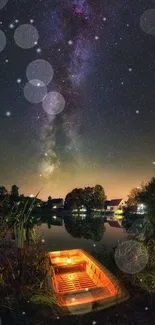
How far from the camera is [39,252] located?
9.46 m

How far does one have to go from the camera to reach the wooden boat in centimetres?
727

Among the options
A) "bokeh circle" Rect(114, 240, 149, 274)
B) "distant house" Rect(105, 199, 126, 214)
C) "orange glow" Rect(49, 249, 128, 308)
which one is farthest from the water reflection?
"distant house" Rect(105, 199, 126, 214)

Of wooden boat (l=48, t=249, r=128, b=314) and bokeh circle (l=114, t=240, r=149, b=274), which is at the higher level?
bokeh circle (l=114, t=240, r=149, b=274)

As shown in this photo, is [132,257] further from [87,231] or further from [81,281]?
[87,231]

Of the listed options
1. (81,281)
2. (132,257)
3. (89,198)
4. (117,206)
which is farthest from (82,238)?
(117,206)

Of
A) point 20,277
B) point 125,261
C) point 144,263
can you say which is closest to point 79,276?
point 125,261

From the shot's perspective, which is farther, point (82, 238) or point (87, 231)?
point (87, 231)

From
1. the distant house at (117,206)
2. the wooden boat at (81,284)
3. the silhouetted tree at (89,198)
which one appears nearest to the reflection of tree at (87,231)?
the wooden boat at (81,284)

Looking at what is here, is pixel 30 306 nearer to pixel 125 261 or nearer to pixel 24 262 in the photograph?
pixel 24 262

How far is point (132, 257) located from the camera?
10148 millimetres

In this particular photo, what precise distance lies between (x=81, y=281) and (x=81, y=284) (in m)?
0.30

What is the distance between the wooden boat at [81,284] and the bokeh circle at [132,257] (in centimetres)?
94

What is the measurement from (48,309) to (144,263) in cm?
416

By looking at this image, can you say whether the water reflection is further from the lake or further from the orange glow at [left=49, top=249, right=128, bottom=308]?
the orange glow at [left=49, top=249, right=128, bottom=308]
